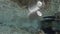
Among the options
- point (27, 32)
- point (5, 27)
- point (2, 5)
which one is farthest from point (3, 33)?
point (2, 5)

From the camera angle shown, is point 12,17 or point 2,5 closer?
point 12,17

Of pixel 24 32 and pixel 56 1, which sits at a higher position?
pixel 56 1

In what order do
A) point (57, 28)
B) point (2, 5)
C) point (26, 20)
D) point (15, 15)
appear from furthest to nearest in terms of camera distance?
point (2, 5)
point (15, 15)
point (26, 20)
point (57, 28)

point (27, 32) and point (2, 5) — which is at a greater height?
point (2, 5)

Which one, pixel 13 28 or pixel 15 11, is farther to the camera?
pixel 15 11

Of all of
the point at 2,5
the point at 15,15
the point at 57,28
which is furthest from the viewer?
the point at 2,5

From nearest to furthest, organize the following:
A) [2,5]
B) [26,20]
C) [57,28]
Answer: [57,28]
[26,20]
[2,5]

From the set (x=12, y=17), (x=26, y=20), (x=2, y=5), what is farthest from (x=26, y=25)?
(x=2, y=5)

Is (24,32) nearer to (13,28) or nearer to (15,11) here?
(13,28)

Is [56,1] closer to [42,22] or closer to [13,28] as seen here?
[42,22]
